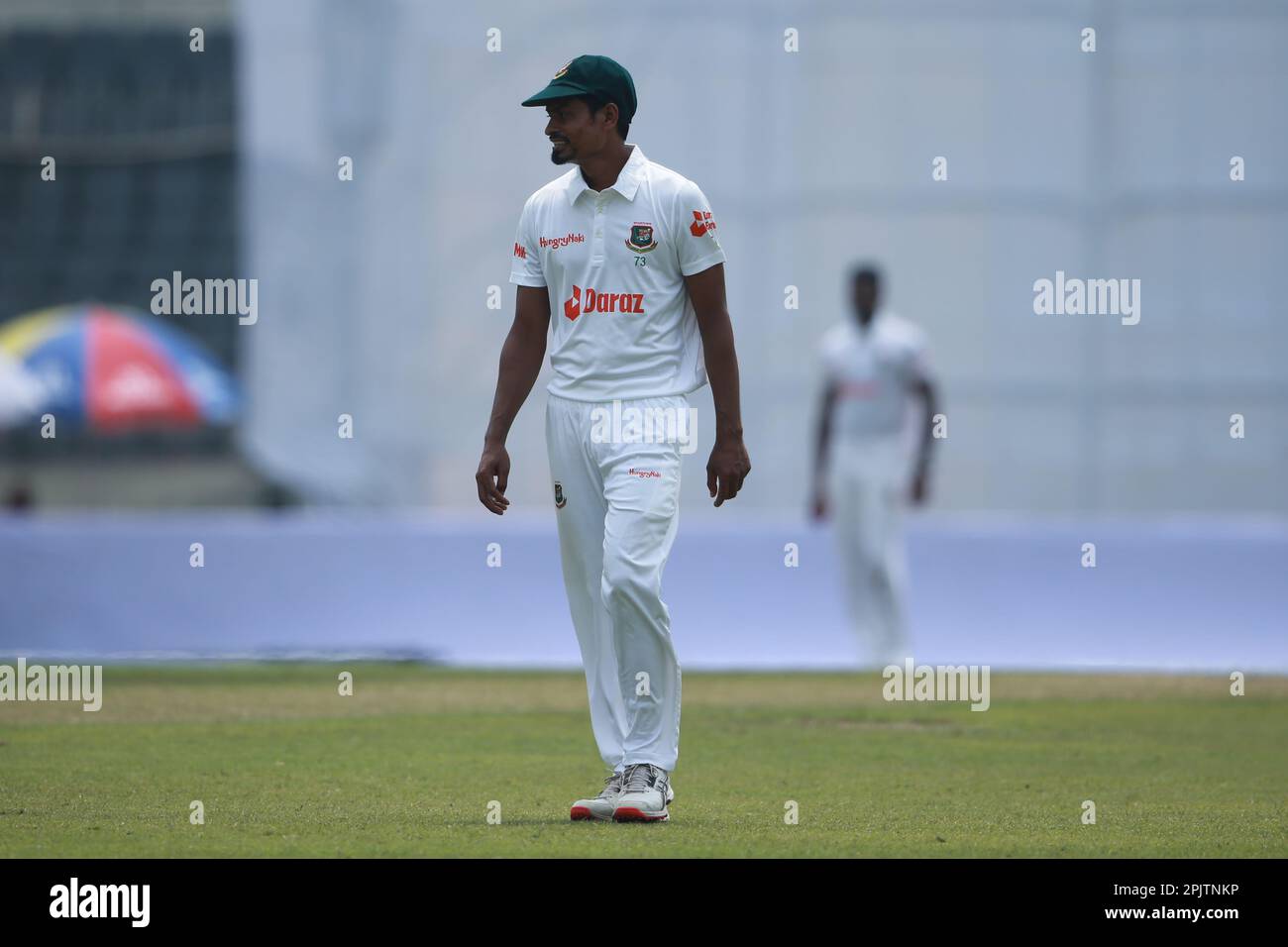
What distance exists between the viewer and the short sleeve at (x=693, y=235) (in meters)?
7.18

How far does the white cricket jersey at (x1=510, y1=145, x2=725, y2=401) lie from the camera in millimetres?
7172

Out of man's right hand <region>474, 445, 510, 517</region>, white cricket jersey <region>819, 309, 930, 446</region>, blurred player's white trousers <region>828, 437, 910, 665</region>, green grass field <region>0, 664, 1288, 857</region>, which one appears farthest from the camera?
white cricket jersey <region>819, 309, 930, 446</region>

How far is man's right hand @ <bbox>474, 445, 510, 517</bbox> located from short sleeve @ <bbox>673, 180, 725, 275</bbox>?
0.82 m

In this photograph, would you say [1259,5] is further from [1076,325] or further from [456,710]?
[456,710]

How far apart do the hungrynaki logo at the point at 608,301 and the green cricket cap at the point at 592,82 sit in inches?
21.6

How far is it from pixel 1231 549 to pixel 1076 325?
9.01 metres

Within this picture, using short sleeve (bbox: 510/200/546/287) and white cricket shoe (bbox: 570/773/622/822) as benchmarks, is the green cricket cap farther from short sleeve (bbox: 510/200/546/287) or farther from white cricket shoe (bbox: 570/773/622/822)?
white cricket shoe (bbox: 570/773/622/822)

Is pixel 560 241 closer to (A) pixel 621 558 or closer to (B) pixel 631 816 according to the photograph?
(A) pixel 621 558

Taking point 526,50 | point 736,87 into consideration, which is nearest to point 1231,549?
point 736,87

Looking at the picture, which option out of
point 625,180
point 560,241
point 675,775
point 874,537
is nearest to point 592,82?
point 625,180

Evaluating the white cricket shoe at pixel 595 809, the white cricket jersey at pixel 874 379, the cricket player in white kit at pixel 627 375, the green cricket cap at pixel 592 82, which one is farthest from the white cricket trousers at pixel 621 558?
the white cricket jersey at pixel 874 379

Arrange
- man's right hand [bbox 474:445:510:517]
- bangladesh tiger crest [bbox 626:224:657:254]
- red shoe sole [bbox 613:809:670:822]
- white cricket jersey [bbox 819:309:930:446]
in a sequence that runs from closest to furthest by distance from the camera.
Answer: red shoe sole [bbox 613:809:670:822]
bangladesh tiger crest [bbox 626:224:657:254]
man's right hand [bbox 474:445:510:517]
white cricket jersey [bbox 819:309:930:446]

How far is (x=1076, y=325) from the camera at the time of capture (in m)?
22.8

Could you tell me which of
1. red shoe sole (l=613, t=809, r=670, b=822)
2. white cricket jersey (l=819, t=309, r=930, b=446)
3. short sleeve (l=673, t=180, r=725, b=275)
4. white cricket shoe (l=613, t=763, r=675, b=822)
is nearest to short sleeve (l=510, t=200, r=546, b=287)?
short sleeve (l=673, t=180, r=725, b=275)
